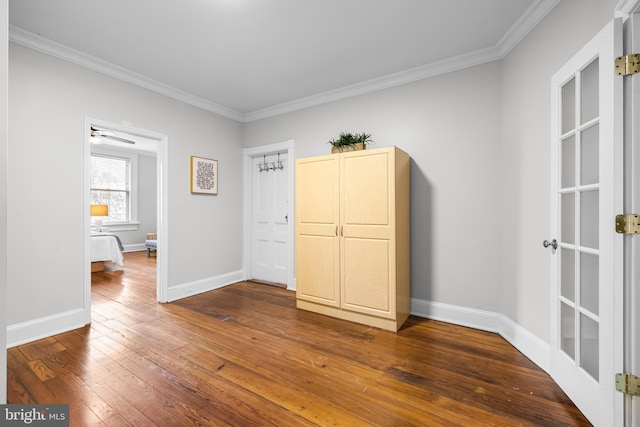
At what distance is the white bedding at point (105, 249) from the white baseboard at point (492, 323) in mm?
5248

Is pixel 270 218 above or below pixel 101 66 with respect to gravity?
below

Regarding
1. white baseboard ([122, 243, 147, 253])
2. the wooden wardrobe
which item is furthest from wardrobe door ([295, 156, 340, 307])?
white baseboard ([122, 243, 147, 253])

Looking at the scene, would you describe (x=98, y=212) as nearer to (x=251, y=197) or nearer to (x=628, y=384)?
(x=251, y=197)

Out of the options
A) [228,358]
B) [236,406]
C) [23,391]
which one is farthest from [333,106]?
[23,391]

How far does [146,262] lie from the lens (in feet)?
19.9

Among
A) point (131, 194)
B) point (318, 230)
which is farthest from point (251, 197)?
point (131, 194)

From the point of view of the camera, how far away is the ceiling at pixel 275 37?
6.95ft

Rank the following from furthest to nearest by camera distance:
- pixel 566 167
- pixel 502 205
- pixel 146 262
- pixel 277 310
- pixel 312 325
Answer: pixel 146 262
pixel 277 310
pixel 312 325
pixel 502 205
pixel 566 167

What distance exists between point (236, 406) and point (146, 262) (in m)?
5.52

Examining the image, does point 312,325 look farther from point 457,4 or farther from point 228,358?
point 457,4

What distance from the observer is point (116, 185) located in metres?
7.14

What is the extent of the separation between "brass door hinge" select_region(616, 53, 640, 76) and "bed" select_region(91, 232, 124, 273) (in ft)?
21.5

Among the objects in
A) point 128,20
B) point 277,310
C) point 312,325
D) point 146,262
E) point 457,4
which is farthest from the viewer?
point 146,262

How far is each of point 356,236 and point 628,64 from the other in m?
2.09
